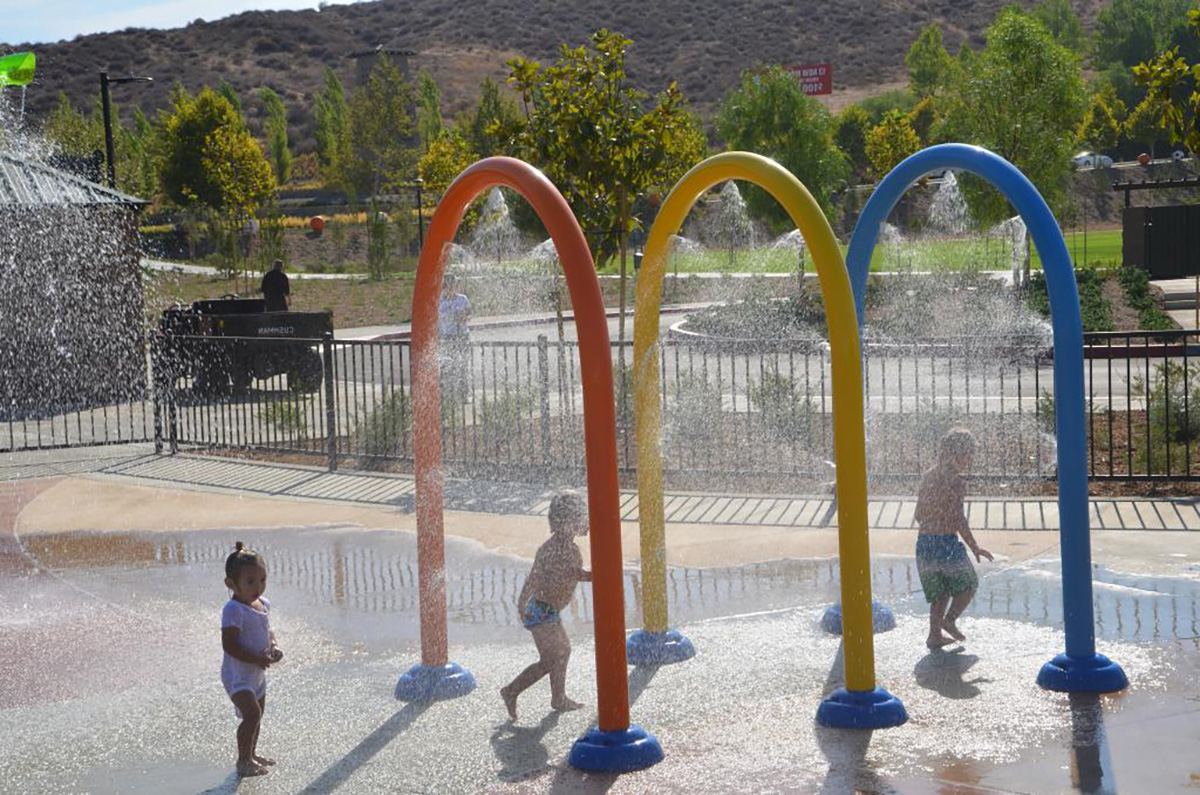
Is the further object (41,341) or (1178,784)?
(41,341)

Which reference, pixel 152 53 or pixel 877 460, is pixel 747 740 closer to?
pixel 877 460

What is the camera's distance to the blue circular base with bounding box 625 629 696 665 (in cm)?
645

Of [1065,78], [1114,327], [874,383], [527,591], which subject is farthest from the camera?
[1065,78]

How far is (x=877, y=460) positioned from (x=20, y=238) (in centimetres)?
1216

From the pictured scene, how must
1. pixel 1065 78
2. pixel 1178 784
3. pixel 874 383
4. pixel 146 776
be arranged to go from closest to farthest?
pixel 1178 784, pixel 146 776, pixel 874 383, pixel 1065 78

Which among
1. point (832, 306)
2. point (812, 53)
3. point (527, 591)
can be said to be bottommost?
point (527, 591)

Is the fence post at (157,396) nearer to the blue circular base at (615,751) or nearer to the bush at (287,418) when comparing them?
the bush at (287,418)

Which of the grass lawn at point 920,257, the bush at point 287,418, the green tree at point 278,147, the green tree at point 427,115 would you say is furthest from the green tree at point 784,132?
the green tree at point 278,147

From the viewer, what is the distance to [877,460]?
36.4 feet

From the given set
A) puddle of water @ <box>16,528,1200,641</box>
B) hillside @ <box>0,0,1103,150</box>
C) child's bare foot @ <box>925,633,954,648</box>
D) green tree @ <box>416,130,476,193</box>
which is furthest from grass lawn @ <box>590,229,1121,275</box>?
hillside @ <box>0,0,1103,150</box>

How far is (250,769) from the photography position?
5.19m

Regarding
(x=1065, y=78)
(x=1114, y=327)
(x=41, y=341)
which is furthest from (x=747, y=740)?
(x=1065, y=78)

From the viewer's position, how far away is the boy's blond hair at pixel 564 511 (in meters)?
5.75

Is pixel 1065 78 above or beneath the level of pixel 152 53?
beneath
